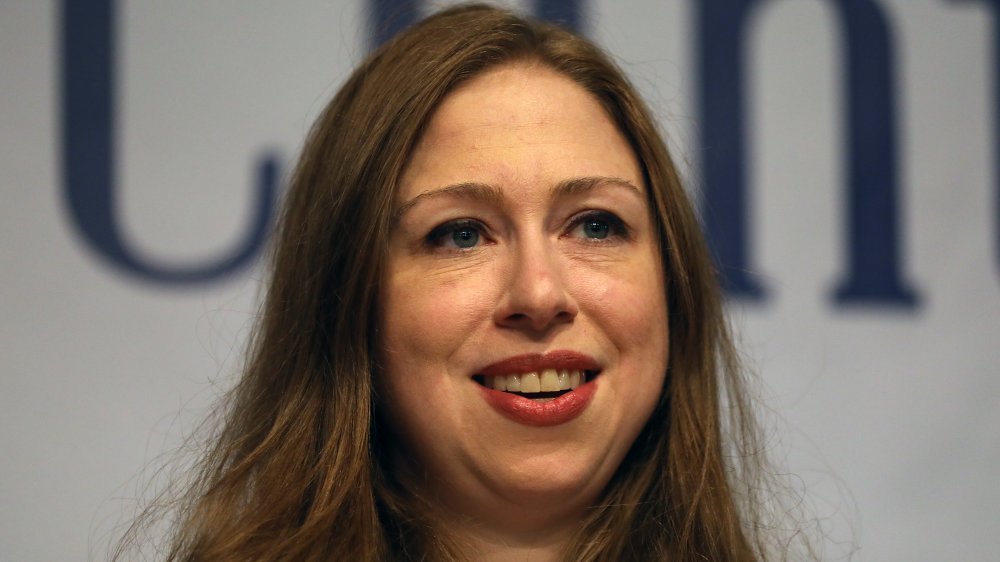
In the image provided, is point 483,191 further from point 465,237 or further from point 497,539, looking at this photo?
point 497,539

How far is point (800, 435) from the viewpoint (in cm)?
205

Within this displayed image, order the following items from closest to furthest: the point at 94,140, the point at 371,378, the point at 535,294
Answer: the point at 535,294, the point at 371,378, the point at 94,140

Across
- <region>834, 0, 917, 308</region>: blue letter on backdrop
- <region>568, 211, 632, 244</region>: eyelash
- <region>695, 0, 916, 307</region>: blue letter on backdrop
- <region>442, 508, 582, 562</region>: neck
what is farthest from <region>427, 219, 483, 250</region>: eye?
<region>834, 0, 917, 308</region>: blue letter on backdrop

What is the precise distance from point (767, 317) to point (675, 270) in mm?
685

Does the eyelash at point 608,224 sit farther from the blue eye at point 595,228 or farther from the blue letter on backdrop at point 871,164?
the blue letter on backdrop at point 871,164

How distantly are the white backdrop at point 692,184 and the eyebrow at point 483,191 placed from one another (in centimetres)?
56

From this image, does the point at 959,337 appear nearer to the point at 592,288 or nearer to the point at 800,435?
the point at 800,435

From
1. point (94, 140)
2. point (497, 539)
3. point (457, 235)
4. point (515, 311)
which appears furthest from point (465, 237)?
point (94, 140)

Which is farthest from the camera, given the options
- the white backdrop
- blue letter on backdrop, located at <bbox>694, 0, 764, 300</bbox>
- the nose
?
blue letter on backdrop, located at <bbox>694, 0, 764, 300</bbox>

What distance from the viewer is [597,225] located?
53.3 inches

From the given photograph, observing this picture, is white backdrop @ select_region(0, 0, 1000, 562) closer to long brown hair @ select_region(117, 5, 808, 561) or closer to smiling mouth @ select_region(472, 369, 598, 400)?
long brown hair @ select_region(117, 5, 808, 561)

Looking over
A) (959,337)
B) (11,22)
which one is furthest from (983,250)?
(11,22)

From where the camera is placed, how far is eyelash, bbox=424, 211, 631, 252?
1.30 m

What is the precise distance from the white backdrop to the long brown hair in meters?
0.40
